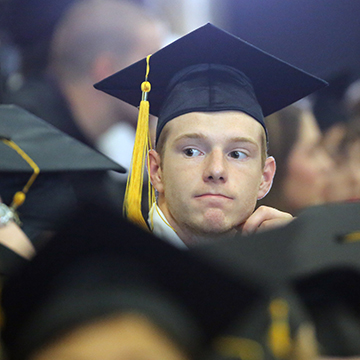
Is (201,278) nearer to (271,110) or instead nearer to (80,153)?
(80,153)

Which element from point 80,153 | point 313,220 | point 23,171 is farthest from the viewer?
point 80,153

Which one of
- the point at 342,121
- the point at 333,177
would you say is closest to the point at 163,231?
the point at 333,177

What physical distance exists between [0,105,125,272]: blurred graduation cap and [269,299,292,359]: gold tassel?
590 mm

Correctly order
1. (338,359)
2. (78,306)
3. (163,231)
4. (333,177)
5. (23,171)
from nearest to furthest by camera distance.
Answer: (78,306)
(338,359)
(23,171)
(163,231)
(333,177)

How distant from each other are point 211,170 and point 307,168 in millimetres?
997

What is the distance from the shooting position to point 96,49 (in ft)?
5.62

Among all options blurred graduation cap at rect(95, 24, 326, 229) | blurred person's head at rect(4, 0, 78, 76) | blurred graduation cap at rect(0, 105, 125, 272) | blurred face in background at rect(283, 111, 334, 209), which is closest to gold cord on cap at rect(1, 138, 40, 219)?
blurred graduation cap at rect(0, 105, 125, 272)

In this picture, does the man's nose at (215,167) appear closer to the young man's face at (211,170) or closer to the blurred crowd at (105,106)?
the young man's face at (211,170)

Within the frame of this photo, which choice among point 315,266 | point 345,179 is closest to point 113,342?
point 315,266

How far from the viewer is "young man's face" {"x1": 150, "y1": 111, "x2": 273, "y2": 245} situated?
1.04 metres

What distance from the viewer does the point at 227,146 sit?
1068 millimetres

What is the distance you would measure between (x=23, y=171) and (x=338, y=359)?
719 millimetres

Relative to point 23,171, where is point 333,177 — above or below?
above

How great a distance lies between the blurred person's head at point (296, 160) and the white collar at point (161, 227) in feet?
2.14
